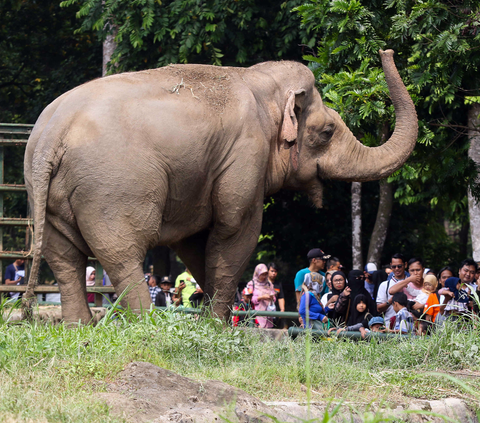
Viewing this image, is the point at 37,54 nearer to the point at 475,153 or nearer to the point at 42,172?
the point at 475,153

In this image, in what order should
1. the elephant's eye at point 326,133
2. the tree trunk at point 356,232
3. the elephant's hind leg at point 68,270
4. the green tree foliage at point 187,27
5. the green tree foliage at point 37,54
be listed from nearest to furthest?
the elephant's hind leg at point 68,270 → the elephant's eye at point 326,133 → the green tree foliage at point 187,27 → the tree trunk at point 356,232 → the green tree foliage at point 37,54

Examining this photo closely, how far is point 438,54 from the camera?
736 cm

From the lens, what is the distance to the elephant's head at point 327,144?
674 cm

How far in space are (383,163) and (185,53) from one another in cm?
602

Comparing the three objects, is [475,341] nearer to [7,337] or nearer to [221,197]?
[221,197]

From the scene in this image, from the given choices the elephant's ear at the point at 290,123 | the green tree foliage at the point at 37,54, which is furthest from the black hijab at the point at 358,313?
the green tree foliage at the point at 37,54

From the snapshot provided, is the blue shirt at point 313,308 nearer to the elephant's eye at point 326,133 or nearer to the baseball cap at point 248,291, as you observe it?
the baseball cap at point 248,291

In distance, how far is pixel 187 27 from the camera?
12.2 metres

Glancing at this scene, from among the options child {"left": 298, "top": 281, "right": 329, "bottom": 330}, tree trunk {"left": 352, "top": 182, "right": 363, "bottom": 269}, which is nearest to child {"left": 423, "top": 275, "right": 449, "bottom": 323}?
child {"left": 298, "top": 281, "right": 329, "bottom": 330}

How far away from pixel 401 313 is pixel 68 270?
3390 millimetres

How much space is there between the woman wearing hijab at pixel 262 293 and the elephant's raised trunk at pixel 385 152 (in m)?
2.36

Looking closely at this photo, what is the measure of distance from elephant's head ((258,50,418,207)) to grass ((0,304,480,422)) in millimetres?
1772

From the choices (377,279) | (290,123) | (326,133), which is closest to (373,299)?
(377,279)

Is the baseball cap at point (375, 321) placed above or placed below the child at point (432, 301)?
below
